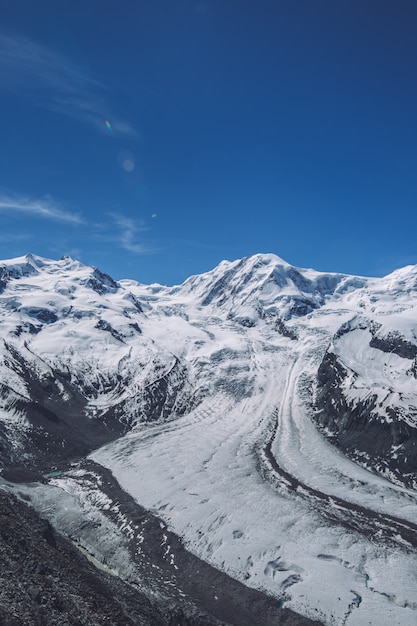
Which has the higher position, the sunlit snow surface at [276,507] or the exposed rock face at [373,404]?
the exposed rock face at [373,404]

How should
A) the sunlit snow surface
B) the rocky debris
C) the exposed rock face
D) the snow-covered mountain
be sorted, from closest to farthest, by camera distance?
the rocky debris, the sunlit snow surface, the snow-covered mountain, the exposed rock face

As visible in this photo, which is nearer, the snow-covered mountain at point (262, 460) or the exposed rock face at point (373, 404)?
the snow-covered mountain at point (262, 460)

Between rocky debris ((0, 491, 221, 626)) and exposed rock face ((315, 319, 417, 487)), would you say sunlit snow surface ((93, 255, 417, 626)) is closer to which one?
exposed rock face ((315, 319, 417, 487))

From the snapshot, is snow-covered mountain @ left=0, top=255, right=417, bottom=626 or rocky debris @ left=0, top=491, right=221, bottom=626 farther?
snow-covered mountain @ left=0, top=255, right=417, bottom=626

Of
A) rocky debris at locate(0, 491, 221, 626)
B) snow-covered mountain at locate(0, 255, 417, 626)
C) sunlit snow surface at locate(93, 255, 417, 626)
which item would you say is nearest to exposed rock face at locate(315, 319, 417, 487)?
snow-covered mountain at locate(0, 255, 417, 626)

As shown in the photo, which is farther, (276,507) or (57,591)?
(276,507)

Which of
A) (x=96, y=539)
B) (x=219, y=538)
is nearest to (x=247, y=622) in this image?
(x=219, y=538)

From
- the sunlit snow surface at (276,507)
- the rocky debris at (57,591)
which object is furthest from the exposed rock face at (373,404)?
the rocky debris at (57,591)

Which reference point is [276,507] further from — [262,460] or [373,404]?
[373,404]

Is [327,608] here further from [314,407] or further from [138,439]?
[314,407]


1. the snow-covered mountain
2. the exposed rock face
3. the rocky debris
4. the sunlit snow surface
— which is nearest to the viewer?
the rocky debris

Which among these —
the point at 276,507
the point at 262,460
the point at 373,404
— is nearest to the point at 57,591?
the point at 276,507

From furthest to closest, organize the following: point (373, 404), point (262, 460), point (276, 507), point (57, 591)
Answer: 1. point (373, 404)
2. point (262, 460)
3. point (276, 507)
4. point (57, 591)

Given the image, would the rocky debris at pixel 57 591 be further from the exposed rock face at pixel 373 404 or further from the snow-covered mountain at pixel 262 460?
the exposed rock face at pixel 373 404
